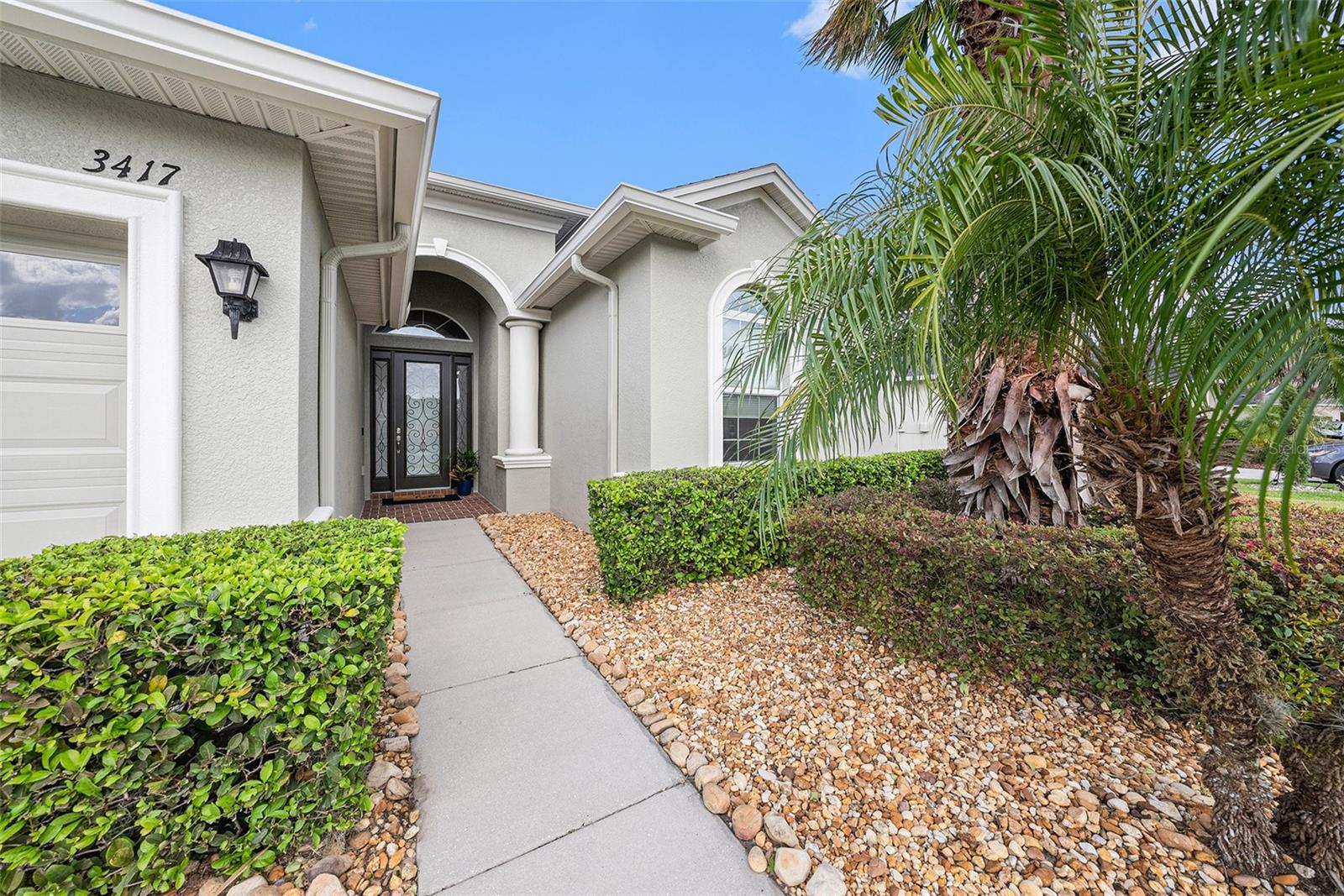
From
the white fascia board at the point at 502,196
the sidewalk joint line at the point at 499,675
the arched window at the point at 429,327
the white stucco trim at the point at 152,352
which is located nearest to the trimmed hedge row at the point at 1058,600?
the sidewalk joint line at the point at 499,675

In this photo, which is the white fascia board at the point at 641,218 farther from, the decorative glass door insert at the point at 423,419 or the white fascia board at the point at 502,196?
the decorative glass door insert at the point at 423,419

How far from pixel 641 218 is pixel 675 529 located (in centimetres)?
332

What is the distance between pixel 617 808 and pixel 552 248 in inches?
351

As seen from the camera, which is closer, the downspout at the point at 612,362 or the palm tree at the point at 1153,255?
the palm tree at the point at 1153,255

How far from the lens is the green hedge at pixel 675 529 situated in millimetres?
4316

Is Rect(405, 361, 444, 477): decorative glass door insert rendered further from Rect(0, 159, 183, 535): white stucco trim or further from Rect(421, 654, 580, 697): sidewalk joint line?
Rect(421, 654, 580, 697): sidewalk joint line

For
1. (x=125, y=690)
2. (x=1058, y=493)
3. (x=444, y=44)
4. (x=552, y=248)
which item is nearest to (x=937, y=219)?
(x=1058, y=493)

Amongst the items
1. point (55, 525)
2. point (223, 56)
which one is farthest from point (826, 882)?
point (223, 56)

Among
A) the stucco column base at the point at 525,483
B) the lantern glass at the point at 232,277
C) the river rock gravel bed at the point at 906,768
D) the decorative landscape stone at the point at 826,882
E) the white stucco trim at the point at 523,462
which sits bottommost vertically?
the decorative landscape stone at the point at 826,882

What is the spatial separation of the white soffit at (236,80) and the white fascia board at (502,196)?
4.51m

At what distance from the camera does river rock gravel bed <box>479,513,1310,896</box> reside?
1.87m

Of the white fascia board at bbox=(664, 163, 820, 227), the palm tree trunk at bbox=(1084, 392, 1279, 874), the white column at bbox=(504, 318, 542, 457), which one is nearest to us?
the palm tree trunk at bbox=(1084, 392, 1279, 874)

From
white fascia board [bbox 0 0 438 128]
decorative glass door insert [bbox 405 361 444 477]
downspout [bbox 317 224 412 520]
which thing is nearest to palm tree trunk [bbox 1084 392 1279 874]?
white fascia board [bbox 0 0 438 128]

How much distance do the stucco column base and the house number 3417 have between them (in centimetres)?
553
